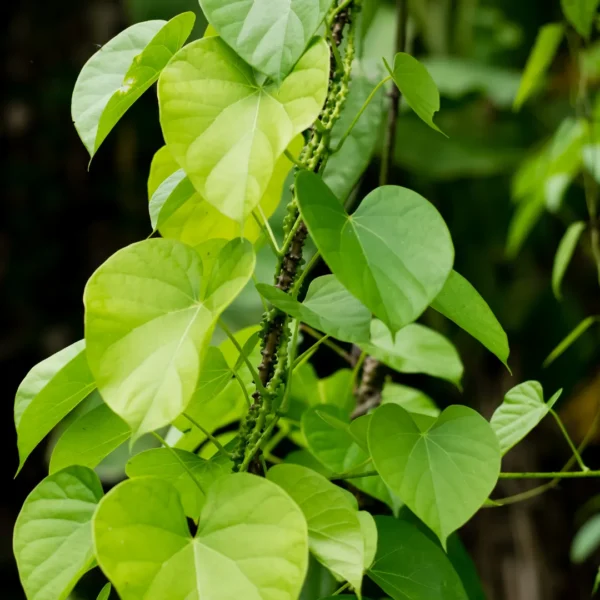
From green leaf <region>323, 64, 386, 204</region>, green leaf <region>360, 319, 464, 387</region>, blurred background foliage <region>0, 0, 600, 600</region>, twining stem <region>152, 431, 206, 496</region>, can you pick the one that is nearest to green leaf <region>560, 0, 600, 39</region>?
green leaf <region>323, 64, 386, 204</region>

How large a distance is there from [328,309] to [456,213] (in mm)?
1414

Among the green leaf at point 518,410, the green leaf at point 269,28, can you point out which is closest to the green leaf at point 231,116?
the green leaf at point 269,28

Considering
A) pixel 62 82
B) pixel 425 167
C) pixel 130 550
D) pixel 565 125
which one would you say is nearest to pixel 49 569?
pixel 130 550

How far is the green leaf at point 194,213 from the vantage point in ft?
1.29

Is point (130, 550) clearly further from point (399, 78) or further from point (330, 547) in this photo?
point (399, 78)

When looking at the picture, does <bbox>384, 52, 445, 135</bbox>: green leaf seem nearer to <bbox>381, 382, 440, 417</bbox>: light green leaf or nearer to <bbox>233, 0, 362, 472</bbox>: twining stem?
<bbox>233, 0, 362, 472</bbox>: twining stem

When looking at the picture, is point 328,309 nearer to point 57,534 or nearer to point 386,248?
point 386,248

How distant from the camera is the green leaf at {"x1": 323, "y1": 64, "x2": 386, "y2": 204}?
0.53 m

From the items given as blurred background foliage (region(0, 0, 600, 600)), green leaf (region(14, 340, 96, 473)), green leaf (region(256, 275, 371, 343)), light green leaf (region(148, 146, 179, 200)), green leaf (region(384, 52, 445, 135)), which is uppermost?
green leaf (region(384, 52, 445, 135))

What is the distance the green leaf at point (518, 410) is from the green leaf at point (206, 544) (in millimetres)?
182

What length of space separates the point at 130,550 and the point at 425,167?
51.6 inches

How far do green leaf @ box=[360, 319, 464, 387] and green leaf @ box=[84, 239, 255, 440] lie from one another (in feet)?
0.75

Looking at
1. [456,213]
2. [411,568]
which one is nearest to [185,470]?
[411,568]

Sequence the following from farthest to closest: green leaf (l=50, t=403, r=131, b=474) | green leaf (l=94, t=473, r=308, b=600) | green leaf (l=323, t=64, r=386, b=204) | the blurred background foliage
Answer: the blurred background foliage, green leaf (l=323, t=64, r=386, b=204), green leaf (l=50, t=403, r=131, b=474), green leaf (l=94, t=473, r=308, b=600)
